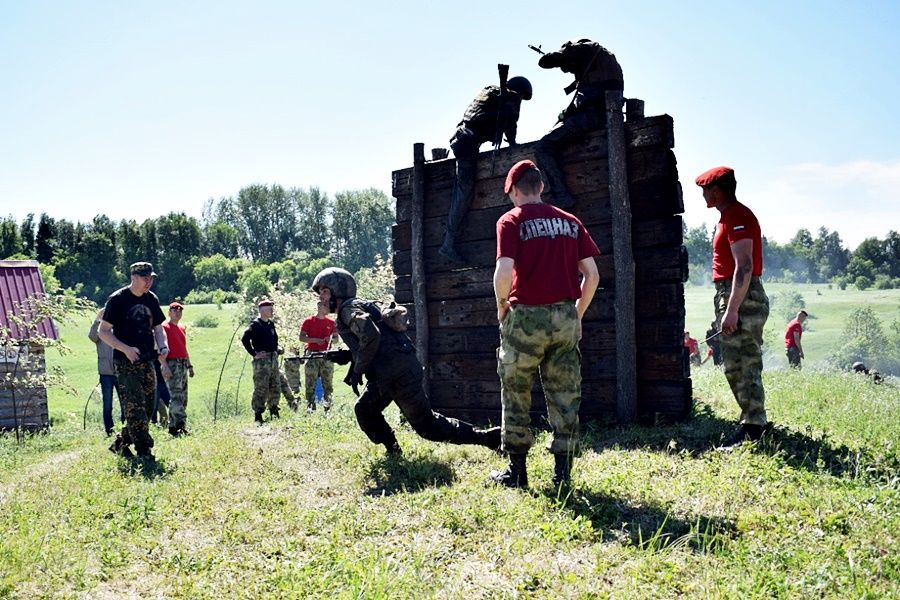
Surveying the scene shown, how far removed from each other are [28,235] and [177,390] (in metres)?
90.9

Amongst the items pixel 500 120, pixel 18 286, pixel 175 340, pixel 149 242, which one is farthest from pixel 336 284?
pixel 149 242

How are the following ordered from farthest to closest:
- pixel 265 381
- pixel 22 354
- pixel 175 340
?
pixel 22 354 → pixel 265 381 → pixel 175 340

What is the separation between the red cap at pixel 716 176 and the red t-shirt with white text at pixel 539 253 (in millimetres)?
1713

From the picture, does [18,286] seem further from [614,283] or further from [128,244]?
[128,244]

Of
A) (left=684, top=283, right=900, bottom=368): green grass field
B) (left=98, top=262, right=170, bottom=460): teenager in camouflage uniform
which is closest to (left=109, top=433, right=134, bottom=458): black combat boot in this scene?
(left=98, top=262, right=170, bottom=460): teenager in camouflage uniform

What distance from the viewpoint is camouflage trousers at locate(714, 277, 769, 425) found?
5676mm

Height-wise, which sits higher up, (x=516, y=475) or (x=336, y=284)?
(x=336, y=284)

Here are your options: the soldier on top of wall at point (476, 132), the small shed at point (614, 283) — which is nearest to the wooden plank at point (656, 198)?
the small shed at point (614, 283)

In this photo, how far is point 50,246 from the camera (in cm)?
8431

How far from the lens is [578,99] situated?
24.6ft

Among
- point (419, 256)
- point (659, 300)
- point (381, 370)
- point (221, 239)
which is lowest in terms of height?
point (381, 370)

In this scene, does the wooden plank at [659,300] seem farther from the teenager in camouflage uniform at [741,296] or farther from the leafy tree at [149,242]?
the leafy tree at [149,242]

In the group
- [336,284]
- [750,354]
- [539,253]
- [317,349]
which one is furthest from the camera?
[317,349]

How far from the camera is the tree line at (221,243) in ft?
270
